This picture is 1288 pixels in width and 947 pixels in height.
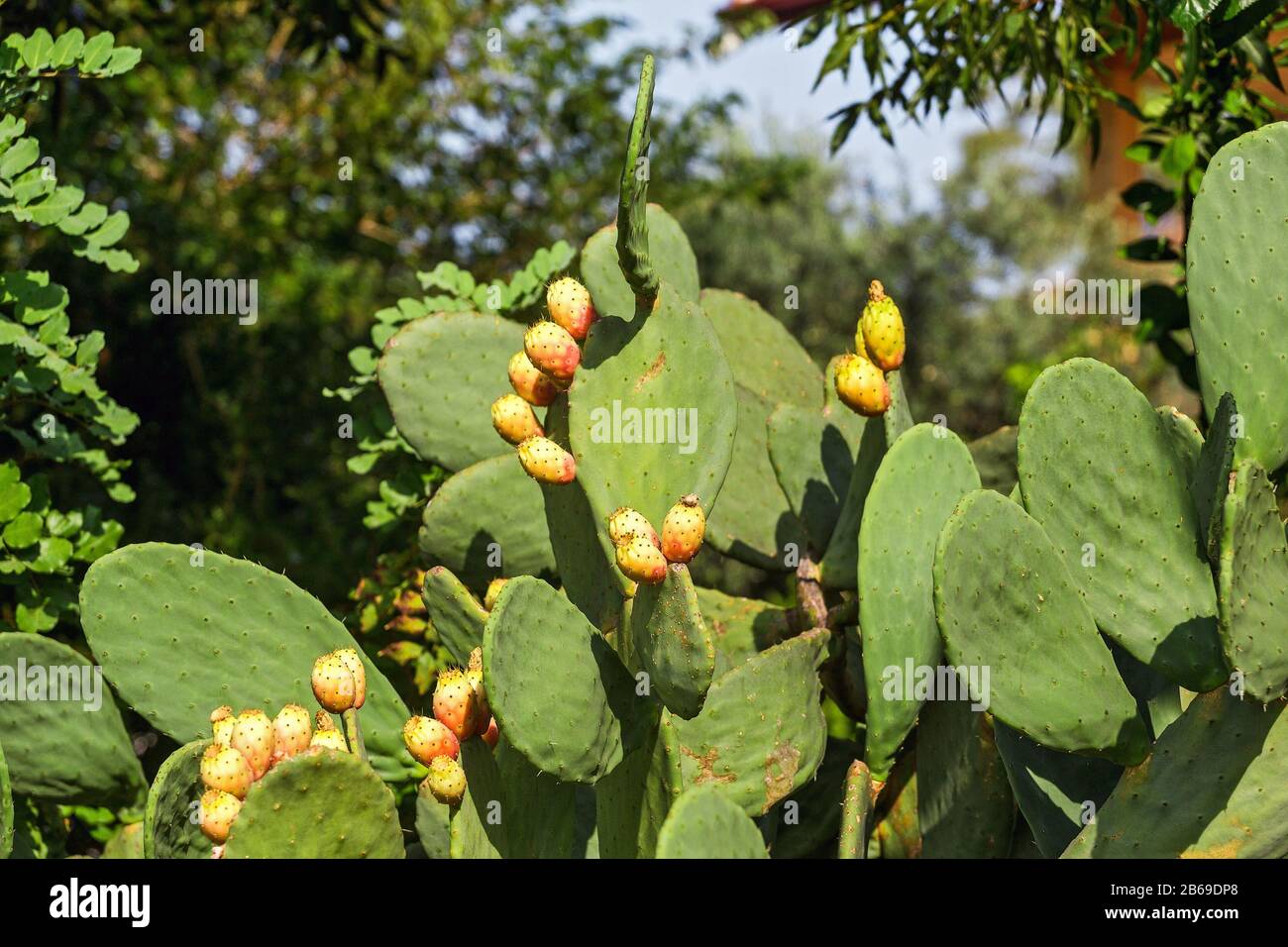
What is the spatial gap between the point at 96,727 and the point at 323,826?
3.11ft

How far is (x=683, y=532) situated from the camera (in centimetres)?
198

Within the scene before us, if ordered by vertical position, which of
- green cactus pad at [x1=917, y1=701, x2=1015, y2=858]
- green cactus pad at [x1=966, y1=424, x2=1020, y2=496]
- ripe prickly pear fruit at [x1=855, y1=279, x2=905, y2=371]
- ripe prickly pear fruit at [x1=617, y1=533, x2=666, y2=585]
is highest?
ripe prickly pear fruit at [x1=855, y1=279, x2=905, y2=371]

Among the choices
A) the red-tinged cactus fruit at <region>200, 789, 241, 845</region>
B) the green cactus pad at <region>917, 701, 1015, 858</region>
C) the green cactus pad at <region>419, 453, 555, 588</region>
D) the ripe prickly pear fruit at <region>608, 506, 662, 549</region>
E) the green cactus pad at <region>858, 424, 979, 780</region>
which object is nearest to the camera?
the red-tinged cactus fruit at <region>200, 789, 241, 845</region>

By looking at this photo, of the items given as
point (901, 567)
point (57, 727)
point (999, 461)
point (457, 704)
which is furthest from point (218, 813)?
point (999, 461)

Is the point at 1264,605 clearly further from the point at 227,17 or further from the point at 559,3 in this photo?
the point at 559,3

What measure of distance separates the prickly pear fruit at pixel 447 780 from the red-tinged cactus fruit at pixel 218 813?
0.29m

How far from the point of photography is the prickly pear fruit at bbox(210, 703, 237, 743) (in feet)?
6.55

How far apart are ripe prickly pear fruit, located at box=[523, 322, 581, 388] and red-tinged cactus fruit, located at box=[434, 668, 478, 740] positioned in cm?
50

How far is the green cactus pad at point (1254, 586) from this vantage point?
1.93 m

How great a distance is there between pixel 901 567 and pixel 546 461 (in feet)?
2.04

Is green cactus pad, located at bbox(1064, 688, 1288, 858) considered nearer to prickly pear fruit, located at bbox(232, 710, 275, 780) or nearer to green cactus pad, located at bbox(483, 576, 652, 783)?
green cactus pad, located at bbox(483, 576, 652, 783)

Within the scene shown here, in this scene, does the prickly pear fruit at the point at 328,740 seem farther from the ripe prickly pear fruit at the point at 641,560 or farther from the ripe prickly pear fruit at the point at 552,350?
the ripe prickly pear fruit at the point at 552,350

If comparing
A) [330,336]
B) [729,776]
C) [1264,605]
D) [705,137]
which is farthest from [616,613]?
[705,137]

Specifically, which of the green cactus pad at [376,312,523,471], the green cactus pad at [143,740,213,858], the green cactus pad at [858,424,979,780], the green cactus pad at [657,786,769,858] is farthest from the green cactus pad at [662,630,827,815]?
the green cactus pad at [376,312,523,471]
